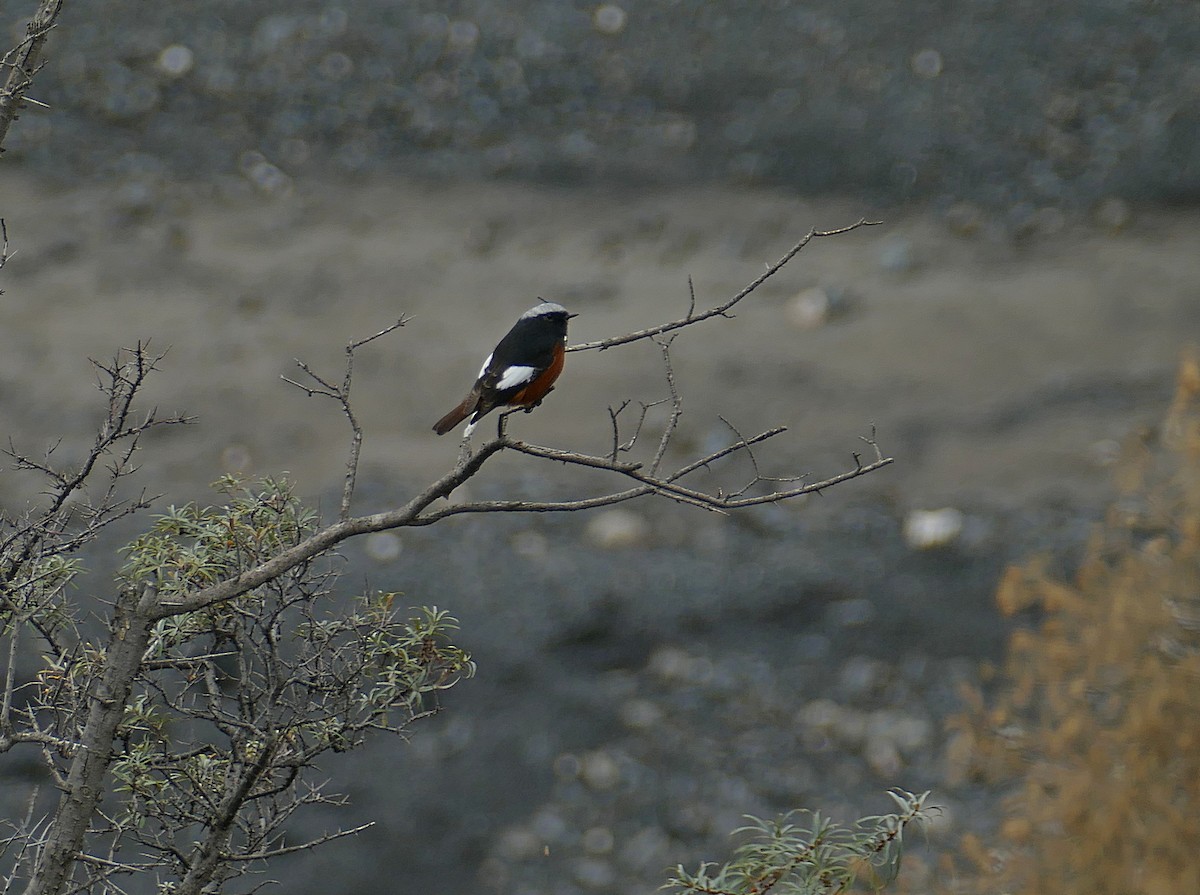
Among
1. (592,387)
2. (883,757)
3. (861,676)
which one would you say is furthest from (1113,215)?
(883,757)

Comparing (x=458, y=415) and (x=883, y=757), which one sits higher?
(x=458, y=415)

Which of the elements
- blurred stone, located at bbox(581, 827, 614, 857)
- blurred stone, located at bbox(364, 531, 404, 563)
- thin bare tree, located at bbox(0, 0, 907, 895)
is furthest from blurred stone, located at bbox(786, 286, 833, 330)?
thin bare tree, located at bbox(0, 0, 907, 895)

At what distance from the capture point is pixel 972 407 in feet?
25.0

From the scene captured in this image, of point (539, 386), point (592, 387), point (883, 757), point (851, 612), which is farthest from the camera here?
point (592, 387)

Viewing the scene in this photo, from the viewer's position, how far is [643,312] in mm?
8281

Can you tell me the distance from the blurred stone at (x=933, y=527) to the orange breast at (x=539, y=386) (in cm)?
377

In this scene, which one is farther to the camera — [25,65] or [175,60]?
[175,60]

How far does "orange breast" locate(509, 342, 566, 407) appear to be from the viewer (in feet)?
11.6

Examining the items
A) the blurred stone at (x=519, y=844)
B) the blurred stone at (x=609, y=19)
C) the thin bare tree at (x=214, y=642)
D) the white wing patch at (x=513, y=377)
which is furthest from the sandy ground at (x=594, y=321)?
the thin bare tree at (x=214, y=642)

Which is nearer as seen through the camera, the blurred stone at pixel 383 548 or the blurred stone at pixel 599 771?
the blurred stone at pixel 599 771

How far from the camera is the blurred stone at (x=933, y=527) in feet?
22.6

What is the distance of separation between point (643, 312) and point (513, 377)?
489 centimetres

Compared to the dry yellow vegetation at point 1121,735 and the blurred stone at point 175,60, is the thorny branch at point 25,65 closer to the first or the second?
the dry yellow vegetation at point 1121,735

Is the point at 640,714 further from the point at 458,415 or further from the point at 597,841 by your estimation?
the point at 458,415
